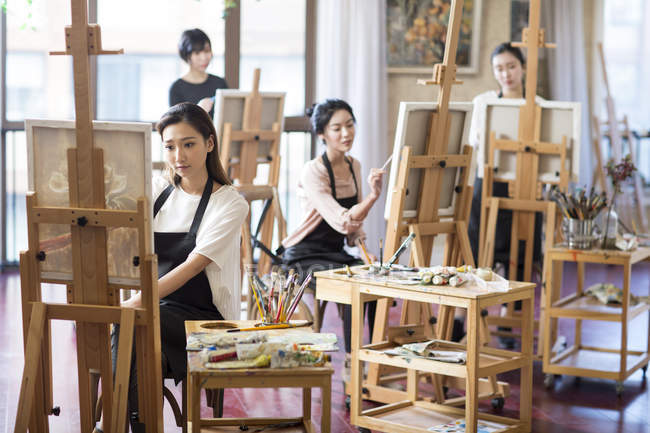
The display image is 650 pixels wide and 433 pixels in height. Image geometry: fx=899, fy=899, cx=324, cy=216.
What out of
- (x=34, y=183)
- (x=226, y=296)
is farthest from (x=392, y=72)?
(x=34, y=183)

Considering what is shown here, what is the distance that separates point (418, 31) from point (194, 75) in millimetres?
2157

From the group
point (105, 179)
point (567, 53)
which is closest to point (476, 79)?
point (567, 53)

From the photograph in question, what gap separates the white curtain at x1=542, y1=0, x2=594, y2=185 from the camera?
6.89 m

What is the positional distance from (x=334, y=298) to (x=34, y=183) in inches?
47.8

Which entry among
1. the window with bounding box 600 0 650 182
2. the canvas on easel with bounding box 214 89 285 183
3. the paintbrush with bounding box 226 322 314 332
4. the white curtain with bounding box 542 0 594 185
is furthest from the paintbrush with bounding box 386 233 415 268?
the window with bounding box 600 0 650 182

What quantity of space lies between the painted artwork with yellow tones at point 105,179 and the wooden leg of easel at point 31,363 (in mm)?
112

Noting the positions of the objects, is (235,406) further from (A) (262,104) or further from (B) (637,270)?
(B) (637,270)

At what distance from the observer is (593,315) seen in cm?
387

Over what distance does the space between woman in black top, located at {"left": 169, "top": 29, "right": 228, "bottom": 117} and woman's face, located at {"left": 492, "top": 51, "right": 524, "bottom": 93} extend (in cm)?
158

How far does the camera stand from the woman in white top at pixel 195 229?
2725 millimetres

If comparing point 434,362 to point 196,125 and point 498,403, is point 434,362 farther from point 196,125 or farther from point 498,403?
point 196,125

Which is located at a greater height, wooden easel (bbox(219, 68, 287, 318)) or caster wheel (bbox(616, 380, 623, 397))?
wooden easel (bbox(219, 68, 287, 318))

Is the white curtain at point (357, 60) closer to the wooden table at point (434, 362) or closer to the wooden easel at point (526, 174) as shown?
the wooden easel at point (526, 174)

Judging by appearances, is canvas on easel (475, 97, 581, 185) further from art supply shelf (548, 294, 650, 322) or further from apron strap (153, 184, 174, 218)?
apron strap (153, 184, 174, 218)
